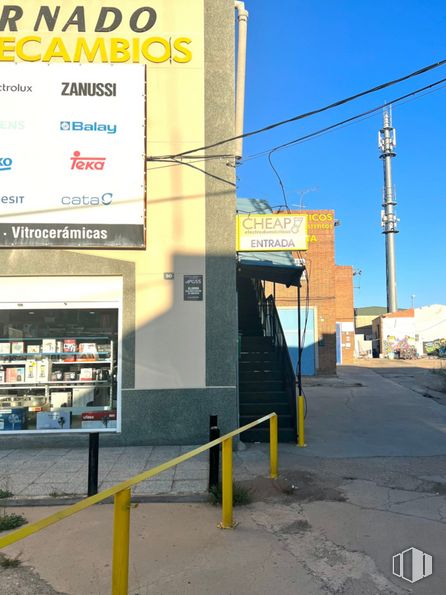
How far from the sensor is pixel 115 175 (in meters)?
8.61

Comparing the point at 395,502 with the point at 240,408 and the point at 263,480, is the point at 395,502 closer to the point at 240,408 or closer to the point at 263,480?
the point at 263,480

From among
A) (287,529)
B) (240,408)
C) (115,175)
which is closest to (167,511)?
(287,529)

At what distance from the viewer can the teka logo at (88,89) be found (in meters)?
8.61

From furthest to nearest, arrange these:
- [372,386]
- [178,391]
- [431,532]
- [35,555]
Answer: [372,386] < [178,391] < [431,532] < [35,555]

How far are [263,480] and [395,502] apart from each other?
5.46ft

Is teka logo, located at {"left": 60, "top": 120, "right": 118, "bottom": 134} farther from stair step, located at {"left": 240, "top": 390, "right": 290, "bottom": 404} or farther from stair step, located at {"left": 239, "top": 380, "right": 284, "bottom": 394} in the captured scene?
stair step, located at {"left": 240, "top": 390, "right": 290, "bottom": 404}

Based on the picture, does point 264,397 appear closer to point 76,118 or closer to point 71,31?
point 76,118

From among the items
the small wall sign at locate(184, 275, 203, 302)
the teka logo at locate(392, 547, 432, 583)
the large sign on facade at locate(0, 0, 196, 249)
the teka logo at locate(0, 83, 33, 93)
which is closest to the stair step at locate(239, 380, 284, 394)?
the small wall sign at locate(184, 275, 203, 302)

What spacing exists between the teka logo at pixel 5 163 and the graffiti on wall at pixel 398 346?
51358 millimetres

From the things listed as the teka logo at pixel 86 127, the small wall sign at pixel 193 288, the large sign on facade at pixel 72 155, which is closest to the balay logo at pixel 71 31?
the large sign on facade at pixel 72 155

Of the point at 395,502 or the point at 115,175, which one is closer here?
the point at 395,502

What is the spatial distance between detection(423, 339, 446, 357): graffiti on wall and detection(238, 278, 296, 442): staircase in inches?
1936

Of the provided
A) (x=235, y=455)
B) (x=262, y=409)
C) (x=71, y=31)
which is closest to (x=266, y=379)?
(x=262, y=409)

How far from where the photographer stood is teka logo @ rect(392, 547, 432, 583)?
3973 millimetres
